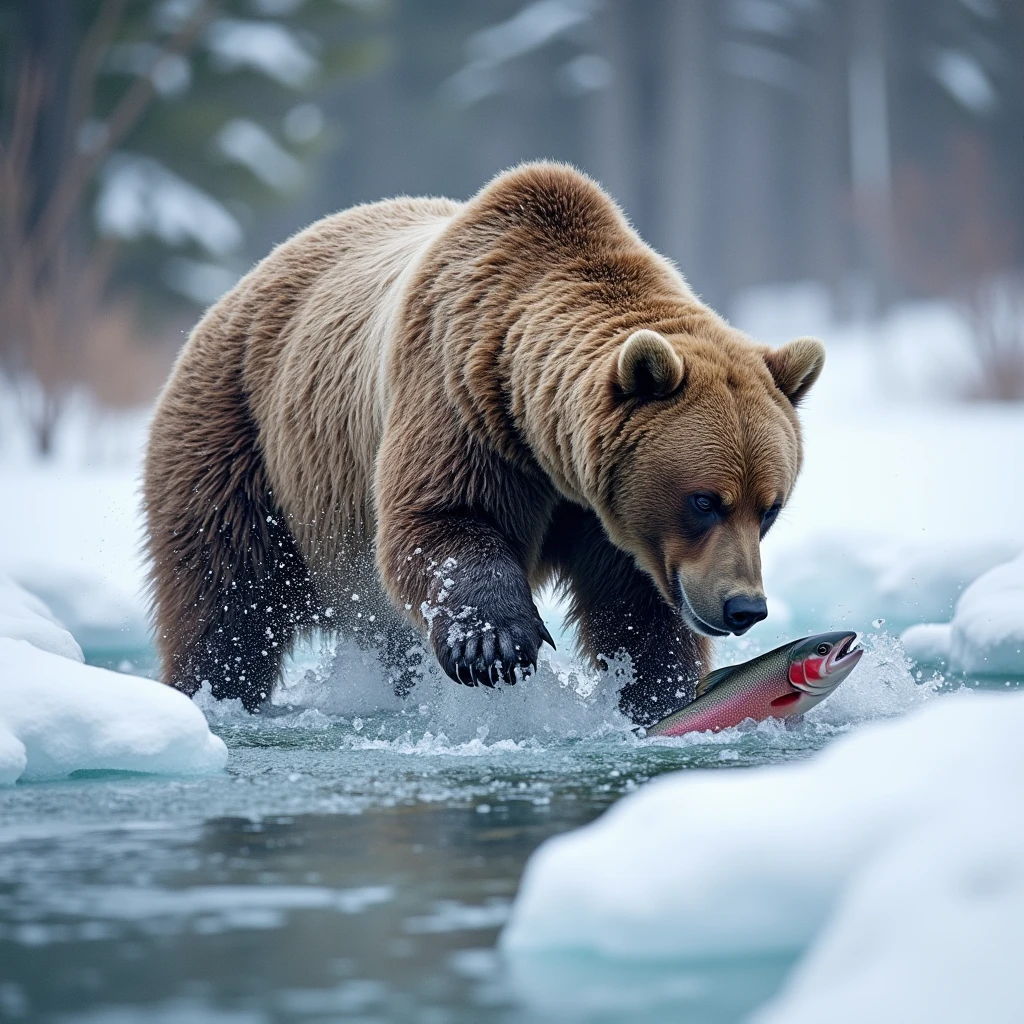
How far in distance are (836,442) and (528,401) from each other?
29.3ft

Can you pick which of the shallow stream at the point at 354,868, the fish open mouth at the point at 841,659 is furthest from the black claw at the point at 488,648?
the fish open mouth at the point at 841,659

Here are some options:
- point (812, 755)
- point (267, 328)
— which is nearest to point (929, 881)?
point (812, 755)

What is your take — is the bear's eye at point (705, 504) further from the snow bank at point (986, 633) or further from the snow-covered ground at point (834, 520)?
the snow-covered ground at point (834, 520)

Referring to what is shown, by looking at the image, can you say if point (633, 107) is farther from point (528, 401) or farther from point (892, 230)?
point (528, 401)

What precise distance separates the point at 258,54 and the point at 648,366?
1698 cm

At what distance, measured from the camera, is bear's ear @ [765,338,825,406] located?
180 inches

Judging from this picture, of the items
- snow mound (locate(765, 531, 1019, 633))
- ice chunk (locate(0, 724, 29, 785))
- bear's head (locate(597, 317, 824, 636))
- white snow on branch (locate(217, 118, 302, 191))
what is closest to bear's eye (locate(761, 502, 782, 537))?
bear's head (locate(597, 317, 824, 636))

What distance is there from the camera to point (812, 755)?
424 centimetres

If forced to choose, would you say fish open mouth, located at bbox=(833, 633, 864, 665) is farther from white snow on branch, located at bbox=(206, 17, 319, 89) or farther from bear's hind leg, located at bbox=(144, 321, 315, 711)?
white snow on branch, located at bbox=(206, 17, 319, 89)

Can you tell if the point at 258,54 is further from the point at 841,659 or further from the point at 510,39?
the point at 841,659

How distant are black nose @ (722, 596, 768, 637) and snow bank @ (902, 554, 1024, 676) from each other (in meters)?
1.99

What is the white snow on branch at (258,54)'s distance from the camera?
2003 centimetres

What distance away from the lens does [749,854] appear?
2459 millimetres

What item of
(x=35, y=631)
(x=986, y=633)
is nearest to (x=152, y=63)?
(x=35, y=631)
